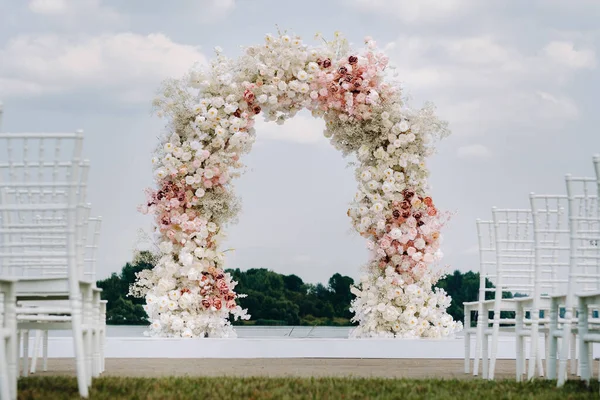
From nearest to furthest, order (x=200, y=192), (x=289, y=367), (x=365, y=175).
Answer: (x=289, y=367) < (x=200, y=192) < (x=365, y=175)

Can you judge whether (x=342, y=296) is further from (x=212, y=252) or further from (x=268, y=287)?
(x=212, y=252)

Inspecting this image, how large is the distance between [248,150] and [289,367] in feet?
8.23

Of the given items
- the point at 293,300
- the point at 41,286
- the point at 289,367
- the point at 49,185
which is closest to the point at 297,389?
the point at 41,286

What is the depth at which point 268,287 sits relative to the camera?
9.77 m

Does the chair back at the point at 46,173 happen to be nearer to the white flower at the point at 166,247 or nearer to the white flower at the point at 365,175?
the white flower at the point at 166,247

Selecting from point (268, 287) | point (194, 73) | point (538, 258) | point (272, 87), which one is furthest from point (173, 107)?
point (538, 258)

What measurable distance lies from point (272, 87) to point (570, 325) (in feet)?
14.1

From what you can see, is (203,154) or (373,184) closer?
(203,154)

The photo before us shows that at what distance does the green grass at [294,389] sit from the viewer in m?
4.52

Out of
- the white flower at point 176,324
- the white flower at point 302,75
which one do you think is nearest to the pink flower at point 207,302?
the white flower at point 176,324

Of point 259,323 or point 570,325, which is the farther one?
point 259,323

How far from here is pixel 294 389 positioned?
477 cm

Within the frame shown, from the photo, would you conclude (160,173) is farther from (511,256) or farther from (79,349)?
(79,349)

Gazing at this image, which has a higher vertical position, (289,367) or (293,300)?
(293,300)
